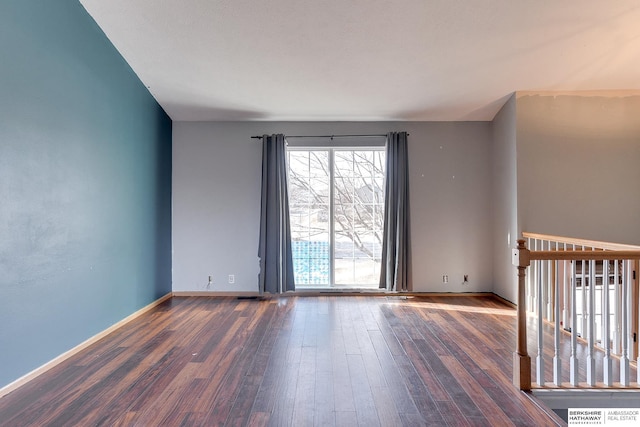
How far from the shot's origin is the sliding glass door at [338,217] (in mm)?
5094

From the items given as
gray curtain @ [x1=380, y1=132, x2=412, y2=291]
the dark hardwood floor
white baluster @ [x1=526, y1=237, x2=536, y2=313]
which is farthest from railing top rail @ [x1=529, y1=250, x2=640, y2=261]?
gray curtain @ [x1=380, y1=132, x2=412, y2=291]

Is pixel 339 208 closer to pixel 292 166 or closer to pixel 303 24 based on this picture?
pixel 292 166

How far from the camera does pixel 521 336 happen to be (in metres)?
2.29

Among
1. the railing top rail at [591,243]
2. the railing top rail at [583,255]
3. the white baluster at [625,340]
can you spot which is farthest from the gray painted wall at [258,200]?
the railing top rail at [583,255]

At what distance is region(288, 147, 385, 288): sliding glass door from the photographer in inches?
201

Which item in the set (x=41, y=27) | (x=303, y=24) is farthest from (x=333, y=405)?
(x=41, y=27)

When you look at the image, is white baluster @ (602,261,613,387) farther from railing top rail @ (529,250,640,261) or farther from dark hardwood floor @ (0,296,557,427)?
dark hardwood floor @ (0,296,557,427)

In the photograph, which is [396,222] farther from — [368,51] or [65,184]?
[65,184]

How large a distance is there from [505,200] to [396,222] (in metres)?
1.39

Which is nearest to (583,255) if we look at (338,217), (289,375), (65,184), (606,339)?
(606,339)

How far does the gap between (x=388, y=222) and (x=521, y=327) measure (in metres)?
2.65

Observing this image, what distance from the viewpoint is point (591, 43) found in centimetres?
339

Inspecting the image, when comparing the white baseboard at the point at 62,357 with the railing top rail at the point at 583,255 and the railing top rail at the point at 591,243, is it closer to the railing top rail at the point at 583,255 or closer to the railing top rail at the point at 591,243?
the railing top rail at the point at 583,255

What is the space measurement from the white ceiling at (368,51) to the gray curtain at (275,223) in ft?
1.90
